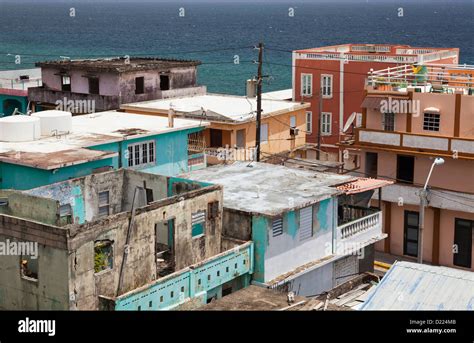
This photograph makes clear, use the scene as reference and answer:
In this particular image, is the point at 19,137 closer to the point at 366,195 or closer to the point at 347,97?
the point at 366,195

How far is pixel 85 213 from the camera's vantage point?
3325cm

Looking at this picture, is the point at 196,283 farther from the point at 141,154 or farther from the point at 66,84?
the point at 66,84

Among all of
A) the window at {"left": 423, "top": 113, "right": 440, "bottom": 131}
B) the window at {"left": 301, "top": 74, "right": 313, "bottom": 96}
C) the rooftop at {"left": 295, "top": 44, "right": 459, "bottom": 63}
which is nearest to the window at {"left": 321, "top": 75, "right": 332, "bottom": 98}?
Answer: the window at {"left": 301, "top": 74, "right": 313, "bottom": 96}

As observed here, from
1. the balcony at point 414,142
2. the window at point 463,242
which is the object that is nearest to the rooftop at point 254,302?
the balcony at point 414,142

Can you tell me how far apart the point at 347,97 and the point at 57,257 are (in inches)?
1692

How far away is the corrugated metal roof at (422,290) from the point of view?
22.8 meters

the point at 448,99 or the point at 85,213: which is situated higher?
the point at 448,99

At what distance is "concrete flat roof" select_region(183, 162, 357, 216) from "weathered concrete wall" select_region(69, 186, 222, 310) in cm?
197

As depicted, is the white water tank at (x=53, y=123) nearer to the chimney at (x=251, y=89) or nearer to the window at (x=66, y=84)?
the window at (x=66, y=84)

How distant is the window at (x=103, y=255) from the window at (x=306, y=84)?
137 feet

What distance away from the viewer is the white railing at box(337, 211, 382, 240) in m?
38.1

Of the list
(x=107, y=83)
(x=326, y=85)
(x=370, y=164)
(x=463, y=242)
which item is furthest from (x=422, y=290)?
(x=326, y=85)

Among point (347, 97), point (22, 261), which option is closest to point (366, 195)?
point (22, 261)

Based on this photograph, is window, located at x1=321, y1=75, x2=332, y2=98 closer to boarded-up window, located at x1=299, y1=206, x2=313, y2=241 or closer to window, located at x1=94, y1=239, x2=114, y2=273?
Result: boarded-up window, located at x1=299, y1=206, x2=313, y2=241
